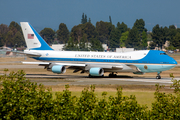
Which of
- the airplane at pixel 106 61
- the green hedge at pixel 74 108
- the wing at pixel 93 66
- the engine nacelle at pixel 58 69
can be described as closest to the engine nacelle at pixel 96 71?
the airplane at pixel 106 61

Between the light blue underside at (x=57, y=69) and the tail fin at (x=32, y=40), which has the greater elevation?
the tail fin at (x=32, y=40)

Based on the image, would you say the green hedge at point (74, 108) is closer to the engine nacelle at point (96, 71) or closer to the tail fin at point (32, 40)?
the engine nacelle at point (96, 71)

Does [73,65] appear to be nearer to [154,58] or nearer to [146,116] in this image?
[154,58]

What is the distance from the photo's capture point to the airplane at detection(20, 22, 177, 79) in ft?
130

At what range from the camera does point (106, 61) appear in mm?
41812

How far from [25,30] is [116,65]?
16202 millimetres

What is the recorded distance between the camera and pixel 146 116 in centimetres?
1375

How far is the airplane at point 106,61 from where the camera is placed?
1565 inches

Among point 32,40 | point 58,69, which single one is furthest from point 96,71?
point 32,40

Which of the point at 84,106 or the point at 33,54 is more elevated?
the point at 33,54

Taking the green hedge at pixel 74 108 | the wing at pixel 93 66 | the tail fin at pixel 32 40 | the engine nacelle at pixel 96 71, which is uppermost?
the tail fin at pixel 32 40

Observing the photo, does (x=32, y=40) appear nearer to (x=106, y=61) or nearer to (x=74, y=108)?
(x=106, y=61)

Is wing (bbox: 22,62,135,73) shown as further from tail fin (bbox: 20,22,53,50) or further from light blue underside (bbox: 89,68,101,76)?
tail fin (bbox: 20,22,53,50)

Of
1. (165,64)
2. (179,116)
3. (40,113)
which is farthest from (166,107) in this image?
(165,64)
